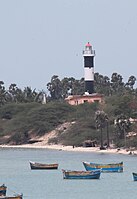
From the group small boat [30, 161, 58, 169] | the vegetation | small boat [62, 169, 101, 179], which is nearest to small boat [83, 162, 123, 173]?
small boat [62, 169, 101, 179]

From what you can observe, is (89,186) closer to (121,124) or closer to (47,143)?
(121,124)

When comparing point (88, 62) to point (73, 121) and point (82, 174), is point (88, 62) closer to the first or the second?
point (73, 121)

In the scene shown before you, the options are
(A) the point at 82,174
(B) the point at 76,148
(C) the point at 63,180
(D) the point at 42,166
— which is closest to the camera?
(A) the point at 82,174

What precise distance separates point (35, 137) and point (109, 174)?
6918cm

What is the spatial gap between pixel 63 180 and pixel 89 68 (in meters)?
77.6

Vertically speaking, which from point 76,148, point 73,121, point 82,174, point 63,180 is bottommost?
point 63,180

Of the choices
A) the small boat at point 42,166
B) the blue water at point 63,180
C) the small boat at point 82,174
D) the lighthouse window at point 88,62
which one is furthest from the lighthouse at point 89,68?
the small boat at point 82,174

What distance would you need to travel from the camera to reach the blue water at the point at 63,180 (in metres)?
83.6

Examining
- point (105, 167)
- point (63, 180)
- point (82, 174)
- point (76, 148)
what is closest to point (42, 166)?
point (105, 167)

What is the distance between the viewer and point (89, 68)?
172 meters

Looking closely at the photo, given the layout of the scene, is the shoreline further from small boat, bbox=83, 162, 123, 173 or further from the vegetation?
small boat, bbox=83, 162, 123, 173

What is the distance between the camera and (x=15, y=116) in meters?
181

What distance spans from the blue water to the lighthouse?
127ft

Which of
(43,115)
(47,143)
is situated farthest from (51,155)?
(43,115)
